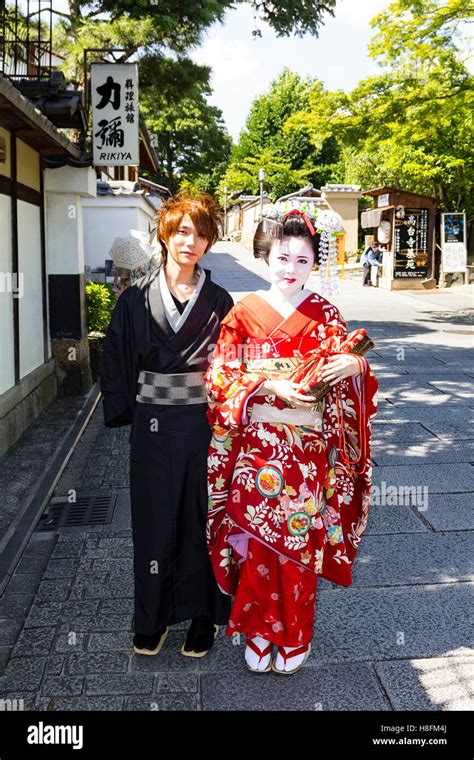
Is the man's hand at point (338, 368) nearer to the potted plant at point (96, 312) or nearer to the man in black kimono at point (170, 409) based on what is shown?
the man in black kimono at point (170, 409)

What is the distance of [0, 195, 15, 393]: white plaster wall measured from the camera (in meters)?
7.36

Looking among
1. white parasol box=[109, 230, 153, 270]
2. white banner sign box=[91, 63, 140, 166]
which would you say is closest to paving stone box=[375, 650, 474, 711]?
white banner sign box=[91, 63, 140, 166]

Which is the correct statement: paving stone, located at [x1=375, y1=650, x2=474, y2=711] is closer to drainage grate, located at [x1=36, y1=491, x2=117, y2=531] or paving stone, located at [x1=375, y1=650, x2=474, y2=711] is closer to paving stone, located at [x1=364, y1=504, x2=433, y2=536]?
paving stone, located at [x1=364, y1=504, x2=433, y2=536]

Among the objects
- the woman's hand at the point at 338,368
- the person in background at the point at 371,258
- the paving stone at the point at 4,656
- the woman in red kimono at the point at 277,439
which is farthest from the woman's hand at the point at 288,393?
the person in background at the point at 371,258

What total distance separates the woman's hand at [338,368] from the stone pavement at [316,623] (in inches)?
54.4

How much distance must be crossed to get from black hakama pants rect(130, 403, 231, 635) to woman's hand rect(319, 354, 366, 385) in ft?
2.16

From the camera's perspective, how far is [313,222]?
3385 millimetres

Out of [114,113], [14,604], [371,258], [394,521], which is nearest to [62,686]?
[14,604]

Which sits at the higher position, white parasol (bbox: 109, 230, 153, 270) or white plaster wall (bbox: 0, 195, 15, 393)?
white parasol (bbox: 109, 230, 153, 270)

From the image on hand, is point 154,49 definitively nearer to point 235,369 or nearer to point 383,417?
point 383,417

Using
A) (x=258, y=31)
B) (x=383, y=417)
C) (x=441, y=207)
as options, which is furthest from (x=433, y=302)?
(x=383, y=417)

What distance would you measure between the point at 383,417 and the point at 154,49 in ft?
22.7

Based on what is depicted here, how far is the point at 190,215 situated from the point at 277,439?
1.11 metres

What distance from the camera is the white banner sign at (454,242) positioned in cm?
2441
